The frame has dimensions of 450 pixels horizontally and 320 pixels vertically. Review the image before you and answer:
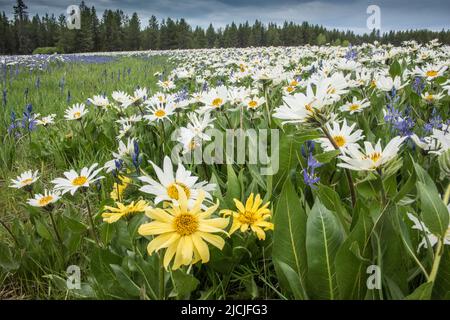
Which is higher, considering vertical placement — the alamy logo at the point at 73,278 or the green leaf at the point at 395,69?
the green leaf at the point at 395,69

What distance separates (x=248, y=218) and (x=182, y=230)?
34 centimetres

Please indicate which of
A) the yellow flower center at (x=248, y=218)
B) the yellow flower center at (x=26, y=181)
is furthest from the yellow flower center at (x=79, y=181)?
the yellow flower center at (x=248, y=218)

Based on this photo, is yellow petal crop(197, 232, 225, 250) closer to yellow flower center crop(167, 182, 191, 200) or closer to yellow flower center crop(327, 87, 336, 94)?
yellow flower center crop(167, 182, 191, 200)

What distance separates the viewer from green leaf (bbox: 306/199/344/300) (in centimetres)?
96

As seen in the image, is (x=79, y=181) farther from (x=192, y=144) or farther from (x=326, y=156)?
(x=326, y=156)

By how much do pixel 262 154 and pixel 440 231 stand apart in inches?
38.4

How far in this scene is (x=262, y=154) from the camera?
1696mm

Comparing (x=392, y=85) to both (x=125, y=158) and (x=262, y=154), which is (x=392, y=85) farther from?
(x=125, y=158)

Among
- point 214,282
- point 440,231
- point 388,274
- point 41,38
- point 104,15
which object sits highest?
point 104,15

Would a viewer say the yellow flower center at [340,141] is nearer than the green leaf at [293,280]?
No

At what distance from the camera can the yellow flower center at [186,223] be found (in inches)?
33.2

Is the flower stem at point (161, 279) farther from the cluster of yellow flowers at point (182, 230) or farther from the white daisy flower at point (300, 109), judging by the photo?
the white daisy flower at point (300, 109)

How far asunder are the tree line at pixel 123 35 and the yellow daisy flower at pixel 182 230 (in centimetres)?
4326

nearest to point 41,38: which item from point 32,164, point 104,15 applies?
point 104,15
